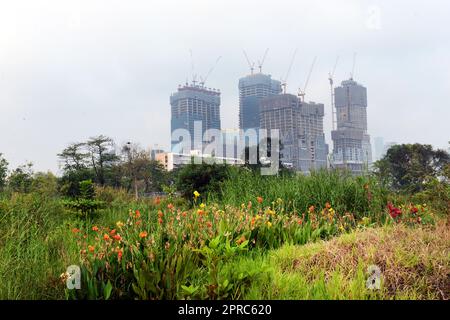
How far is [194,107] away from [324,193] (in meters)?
38.0

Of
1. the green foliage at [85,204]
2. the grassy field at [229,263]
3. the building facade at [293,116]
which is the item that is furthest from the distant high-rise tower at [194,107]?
the grassy field at [229,263]

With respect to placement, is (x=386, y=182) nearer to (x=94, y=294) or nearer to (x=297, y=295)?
(x=297, y=295)

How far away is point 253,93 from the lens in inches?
2259

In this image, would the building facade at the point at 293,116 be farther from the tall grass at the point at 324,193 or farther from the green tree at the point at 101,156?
the tall grass at the point at 324,193

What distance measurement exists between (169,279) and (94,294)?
66 centimetres

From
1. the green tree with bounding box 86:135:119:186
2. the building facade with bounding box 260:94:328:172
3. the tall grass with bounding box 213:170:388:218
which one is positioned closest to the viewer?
the tall grass with bounding box 213:170:388:218

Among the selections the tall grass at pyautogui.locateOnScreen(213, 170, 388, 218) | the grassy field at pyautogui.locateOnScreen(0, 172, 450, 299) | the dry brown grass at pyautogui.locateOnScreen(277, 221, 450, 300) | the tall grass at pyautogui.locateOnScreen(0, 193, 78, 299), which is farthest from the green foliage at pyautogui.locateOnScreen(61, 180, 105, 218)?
the dry brown grass at pyautogui.locateOnScreen(277, 221, 450, 300)

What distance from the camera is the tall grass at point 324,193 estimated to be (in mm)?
8539

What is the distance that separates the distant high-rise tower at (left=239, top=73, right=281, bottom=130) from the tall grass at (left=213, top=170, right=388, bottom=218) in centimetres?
3323

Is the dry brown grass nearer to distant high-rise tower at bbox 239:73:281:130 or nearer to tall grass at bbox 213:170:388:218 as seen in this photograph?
tall grass at bbox 213:170:388:218

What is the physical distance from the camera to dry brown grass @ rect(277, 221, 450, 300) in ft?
13.3

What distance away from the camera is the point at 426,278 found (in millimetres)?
4129

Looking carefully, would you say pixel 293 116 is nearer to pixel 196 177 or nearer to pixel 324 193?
pixel 196 177
